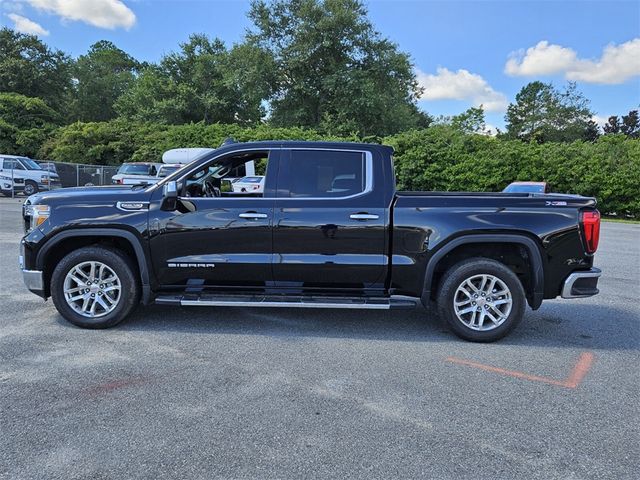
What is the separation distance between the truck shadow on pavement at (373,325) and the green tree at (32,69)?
48.9 metres

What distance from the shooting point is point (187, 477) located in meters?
2.54

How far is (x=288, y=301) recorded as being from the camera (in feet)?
15.6

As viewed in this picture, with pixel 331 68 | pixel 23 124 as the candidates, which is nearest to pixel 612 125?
pixel 331 68

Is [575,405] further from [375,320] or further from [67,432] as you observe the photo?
[67,432]

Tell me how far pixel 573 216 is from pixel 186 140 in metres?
28.5

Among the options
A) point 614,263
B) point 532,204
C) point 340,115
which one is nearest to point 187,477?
point 532,204

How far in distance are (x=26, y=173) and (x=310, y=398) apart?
23698 mm

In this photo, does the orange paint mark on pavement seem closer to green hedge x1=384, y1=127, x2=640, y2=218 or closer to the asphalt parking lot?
the asphalt parking lot

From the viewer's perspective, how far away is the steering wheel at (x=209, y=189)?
5241 mm

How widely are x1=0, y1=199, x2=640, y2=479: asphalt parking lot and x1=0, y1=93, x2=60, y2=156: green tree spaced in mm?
36161

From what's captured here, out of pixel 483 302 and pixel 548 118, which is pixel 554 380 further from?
pixel 548 118

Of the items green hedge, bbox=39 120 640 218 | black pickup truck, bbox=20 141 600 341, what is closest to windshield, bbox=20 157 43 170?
green hedge, bbox=39 120 640 218

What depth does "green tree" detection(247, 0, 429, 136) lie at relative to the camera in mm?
34125

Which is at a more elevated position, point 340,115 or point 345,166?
point 340,115
